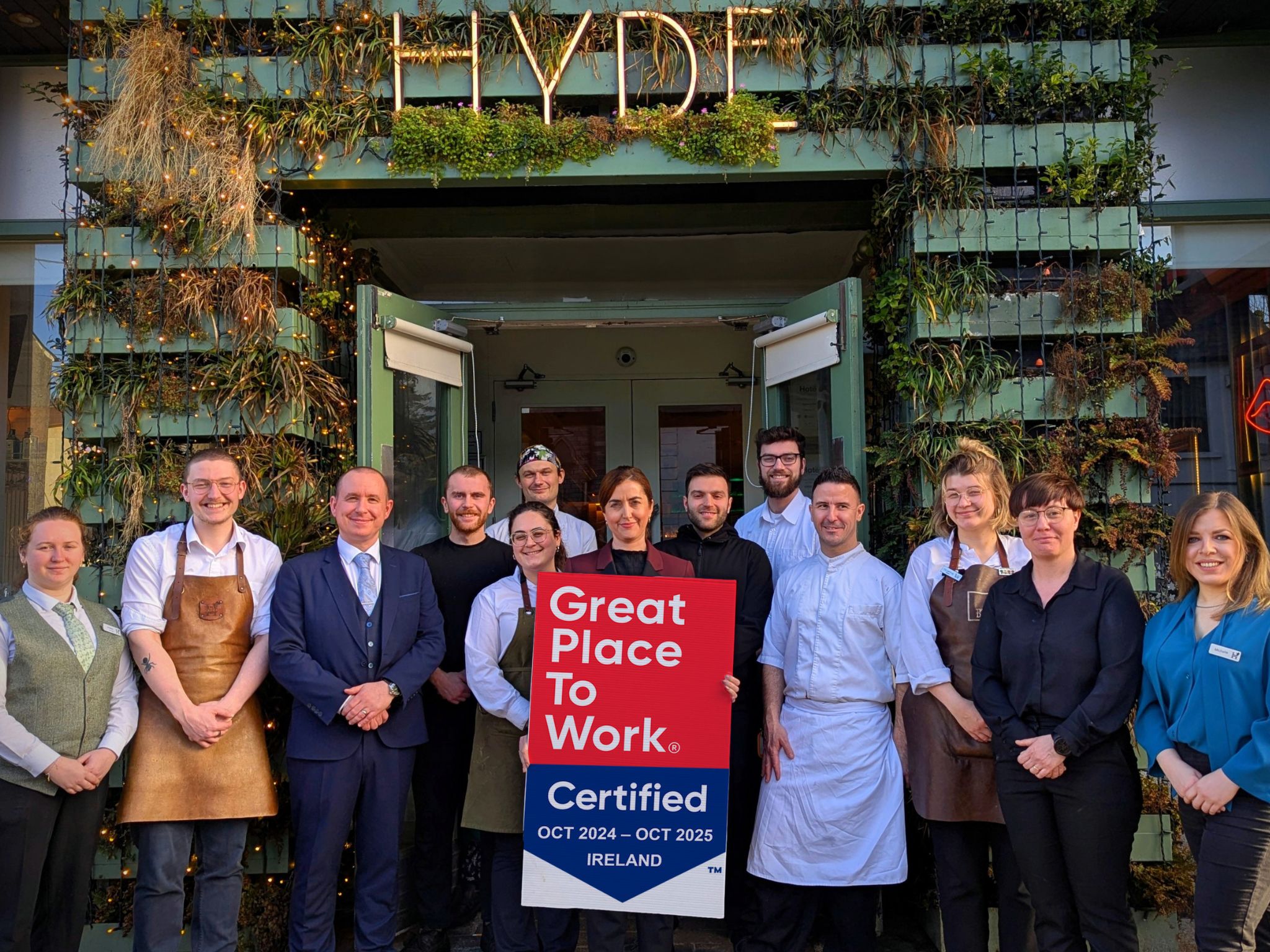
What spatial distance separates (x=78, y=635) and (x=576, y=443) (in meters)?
4.85

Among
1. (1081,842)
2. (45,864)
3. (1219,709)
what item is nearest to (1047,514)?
(1219,709)

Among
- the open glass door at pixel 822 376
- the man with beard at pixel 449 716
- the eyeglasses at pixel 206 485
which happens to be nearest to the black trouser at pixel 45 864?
the eyeglasses at pixel 206 485

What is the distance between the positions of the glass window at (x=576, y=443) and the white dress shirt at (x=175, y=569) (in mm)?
4192

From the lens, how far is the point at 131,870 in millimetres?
4438

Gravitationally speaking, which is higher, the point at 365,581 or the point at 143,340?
the point at 143,340

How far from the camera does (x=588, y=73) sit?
16.2 feet

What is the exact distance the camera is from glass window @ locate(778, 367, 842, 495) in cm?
522

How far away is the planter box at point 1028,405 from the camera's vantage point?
15.5ft

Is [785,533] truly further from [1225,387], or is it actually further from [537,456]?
[1225,387]

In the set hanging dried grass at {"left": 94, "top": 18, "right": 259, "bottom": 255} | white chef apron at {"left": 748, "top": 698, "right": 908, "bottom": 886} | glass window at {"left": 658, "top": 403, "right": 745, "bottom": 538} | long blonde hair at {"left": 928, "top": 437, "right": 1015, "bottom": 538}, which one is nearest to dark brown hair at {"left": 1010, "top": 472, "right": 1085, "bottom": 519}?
long blonde hair at {"left": 928, "top": 437, "right": 1015, "bottom": 538}

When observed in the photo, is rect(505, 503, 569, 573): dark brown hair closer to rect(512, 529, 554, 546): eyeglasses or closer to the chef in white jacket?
rect(512, 529, 554, 546): eyeglasses

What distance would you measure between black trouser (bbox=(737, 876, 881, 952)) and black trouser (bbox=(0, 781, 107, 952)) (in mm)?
2430

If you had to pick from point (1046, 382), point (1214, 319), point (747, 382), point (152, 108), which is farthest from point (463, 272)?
point (1214, 319)

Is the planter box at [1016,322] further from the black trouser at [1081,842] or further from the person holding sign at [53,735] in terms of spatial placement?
the person holding sign at [53,735]
